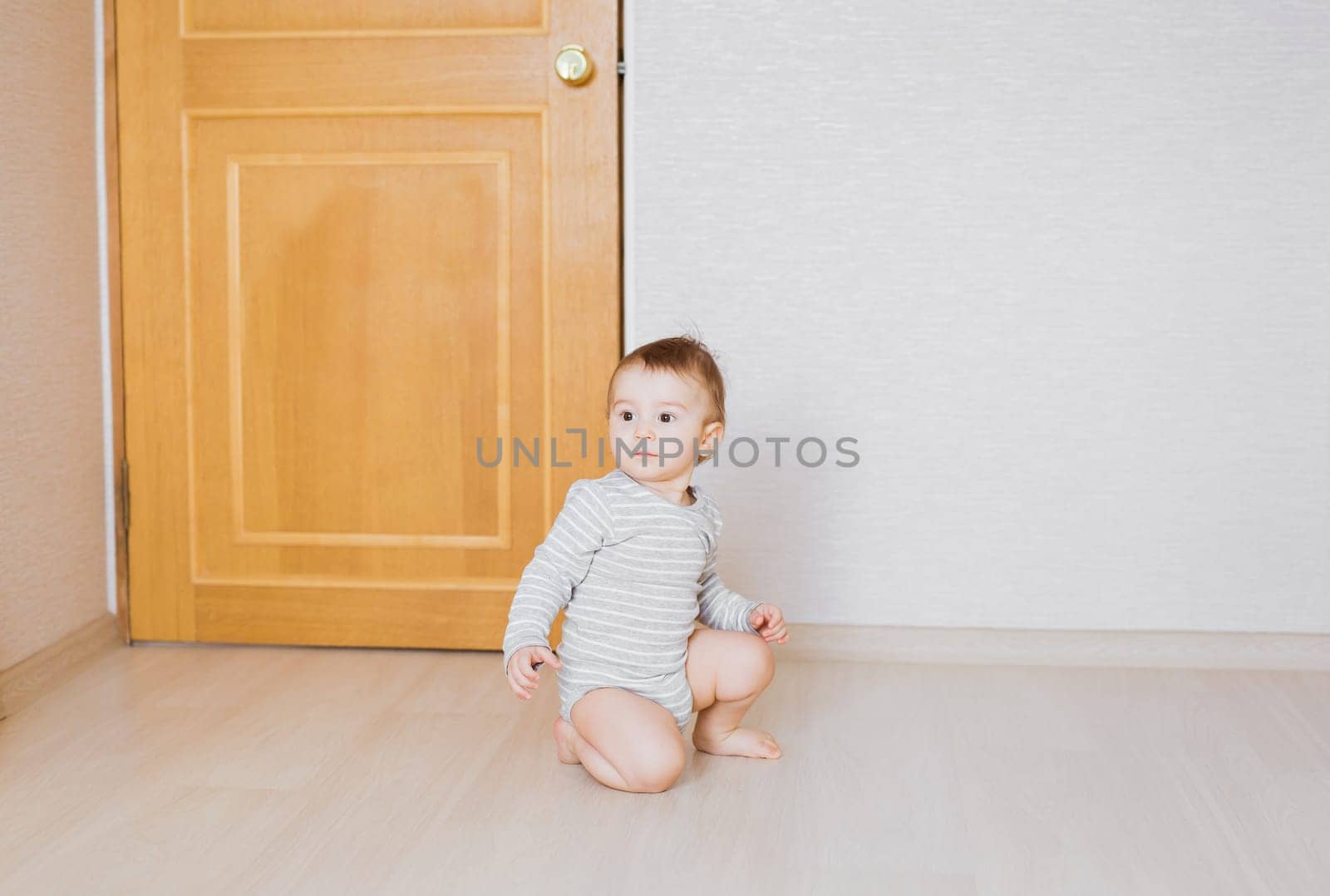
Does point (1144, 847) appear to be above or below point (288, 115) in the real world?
below

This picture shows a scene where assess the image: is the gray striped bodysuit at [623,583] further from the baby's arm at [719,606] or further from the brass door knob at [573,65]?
the brass door knob at [573,65]

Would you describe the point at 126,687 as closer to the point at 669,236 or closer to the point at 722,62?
the point at 669,236

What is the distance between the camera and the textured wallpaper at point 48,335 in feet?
6.03

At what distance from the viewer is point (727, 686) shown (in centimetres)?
159

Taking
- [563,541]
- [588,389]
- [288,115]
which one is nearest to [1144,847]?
[563,541]

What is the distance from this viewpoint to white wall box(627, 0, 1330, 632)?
1985 mm

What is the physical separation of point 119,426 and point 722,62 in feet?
4.09

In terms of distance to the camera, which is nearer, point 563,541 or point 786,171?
point 563,541

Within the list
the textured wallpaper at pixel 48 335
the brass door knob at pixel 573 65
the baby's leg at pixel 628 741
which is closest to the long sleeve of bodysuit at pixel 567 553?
the baby's leg at pixel 628 741

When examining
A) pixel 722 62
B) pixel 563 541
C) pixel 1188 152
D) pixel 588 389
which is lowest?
pixel 563 541

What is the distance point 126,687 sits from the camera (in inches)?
74.7

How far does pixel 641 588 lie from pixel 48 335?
1121 millimetres

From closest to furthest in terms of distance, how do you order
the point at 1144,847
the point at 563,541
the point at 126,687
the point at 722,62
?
the point at 1144,847 → the point at 563,541 → the point at 126,687 → the point at 722,62

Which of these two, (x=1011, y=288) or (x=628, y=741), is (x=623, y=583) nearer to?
(x=628, y=741)
